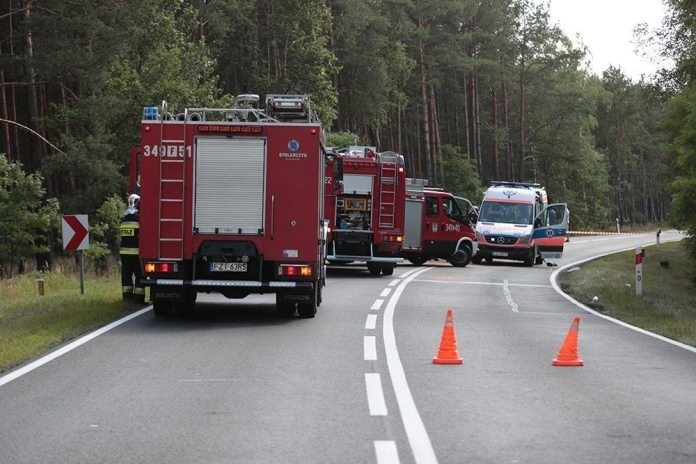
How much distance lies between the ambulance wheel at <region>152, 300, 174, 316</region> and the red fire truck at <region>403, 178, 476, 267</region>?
19.7 metres

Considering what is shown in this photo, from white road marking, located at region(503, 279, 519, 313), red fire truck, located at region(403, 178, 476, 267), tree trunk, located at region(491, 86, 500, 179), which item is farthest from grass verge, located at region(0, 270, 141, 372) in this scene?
tree trunk, located at region(491, 86, 500, 179)

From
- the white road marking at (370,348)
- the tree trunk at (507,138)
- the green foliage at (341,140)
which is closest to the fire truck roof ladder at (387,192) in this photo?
the white road marking at (370,348)

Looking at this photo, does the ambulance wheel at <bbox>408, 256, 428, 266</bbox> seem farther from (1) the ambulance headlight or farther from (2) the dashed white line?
(2) the dashed white line

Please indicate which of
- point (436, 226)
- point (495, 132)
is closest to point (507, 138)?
point (495, 132)

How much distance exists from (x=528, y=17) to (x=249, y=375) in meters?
77.4

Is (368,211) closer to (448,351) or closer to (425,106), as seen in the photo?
(448,351)

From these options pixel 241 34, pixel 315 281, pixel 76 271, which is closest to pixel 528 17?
pixel 241 34

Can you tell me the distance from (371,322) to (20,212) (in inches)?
773

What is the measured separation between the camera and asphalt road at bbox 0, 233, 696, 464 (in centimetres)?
792

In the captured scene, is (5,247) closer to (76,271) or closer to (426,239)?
(76,271)

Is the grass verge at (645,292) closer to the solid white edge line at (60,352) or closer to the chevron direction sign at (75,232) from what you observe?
the solid white edge line at (60,352)

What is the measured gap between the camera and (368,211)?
3116cm

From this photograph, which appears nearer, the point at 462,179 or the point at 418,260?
the point at 418,260

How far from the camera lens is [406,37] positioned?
225ft
